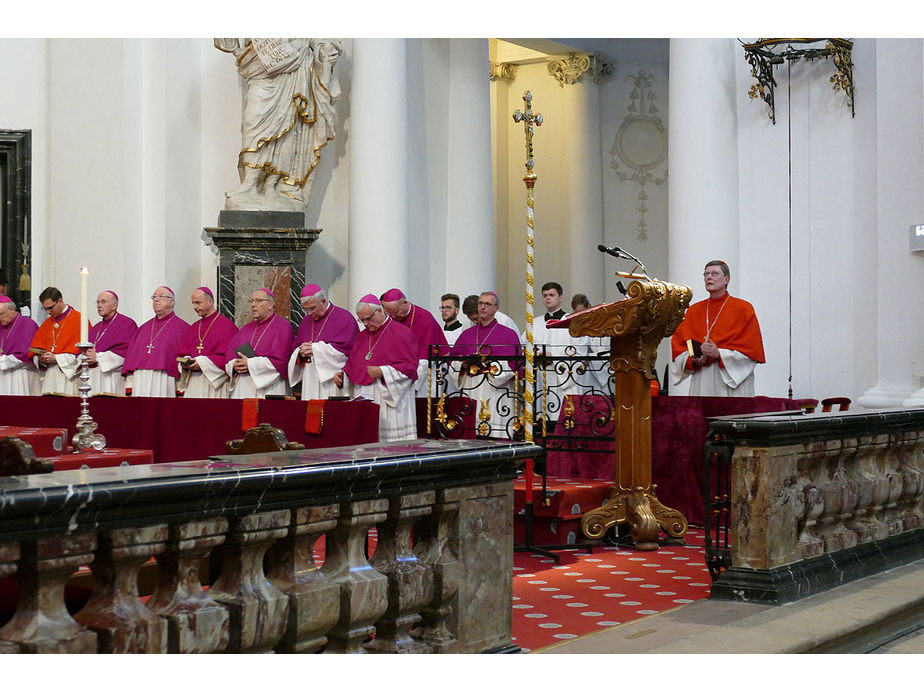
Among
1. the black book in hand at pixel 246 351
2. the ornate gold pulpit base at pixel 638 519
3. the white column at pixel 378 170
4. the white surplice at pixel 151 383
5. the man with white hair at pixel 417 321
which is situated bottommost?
the ornate gold pulpit base at pixel 638 519

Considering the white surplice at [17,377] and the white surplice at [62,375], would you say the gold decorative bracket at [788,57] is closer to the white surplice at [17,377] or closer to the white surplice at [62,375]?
the white surplice at [62,375]

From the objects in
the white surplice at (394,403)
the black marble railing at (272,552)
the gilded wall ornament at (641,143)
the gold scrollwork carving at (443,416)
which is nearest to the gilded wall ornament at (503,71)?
the gilded wall ornament at (641,143)

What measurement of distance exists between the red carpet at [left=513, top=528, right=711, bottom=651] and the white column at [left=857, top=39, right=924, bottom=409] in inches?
143

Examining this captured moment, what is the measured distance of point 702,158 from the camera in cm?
1142

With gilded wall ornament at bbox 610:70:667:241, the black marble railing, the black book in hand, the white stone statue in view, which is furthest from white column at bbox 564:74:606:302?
the black marble railing

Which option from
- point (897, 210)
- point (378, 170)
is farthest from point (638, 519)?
point (378, 170)

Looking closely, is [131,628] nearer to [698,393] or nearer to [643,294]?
[643,294]

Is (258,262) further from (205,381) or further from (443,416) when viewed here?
(443,416)

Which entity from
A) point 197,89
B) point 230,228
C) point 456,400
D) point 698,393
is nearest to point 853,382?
point 698,393

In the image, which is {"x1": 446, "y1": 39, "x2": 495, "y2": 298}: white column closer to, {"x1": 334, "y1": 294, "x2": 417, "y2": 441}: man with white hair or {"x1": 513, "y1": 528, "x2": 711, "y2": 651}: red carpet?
{"x1": 334, "y1": 294, "x2": 417, "y2": 441}: man with white hair

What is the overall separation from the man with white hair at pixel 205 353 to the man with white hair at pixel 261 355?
0.15 metres

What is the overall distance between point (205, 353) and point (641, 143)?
1030cm

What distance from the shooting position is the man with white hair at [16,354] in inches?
462

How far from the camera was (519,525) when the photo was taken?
298 inches
